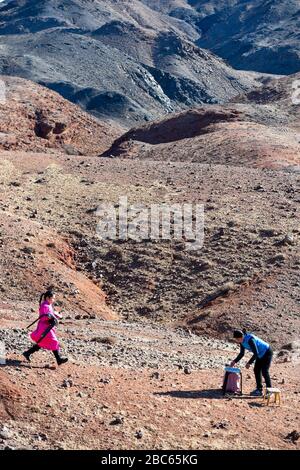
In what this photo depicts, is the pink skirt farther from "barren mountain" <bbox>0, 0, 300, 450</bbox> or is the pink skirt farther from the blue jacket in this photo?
the blue jacket

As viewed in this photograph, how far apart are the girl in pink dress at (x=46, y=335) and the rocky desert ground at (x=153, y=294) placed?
225mm

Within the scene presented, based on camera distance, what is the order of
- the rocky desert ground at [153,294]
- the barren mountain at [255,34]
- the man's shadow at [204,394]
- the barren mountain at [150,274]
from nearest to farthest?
the rocky desert ground at [153,294], the barren mountain at [150,274], the man's shadow at [204,394], the barren mountain at [255,34]

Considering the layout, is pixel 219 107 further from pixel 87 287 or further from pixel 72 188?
pixel 87 287

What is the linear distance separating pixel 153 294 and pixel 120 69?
68821 millimetres

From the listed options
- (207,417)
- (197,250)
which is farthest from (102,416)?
(197,250)

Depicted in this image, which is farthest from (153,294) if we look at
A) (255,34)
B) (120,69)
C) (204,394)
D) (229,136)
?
(255,34)

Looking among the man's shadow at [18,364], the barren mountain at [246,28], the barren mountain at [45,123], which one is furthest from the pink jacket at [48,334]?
the barren mountain at [246,28]

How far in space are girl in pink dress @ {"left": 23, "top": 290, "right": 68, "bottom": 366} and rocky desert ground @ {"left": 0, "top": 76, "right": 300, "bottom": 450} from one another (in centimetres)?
22

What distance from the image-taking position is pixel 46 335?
1102cm

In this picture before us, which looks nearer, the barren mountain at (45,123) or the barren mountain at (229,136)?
the barren mountain at (229,136)

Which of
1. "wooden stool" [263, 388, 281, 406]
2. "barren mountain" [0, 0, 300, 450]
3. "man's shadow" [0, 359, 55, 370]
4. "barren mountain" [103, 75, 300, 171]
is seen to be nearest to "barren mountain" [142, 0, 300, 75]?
"barren mountain" [0, 0, 300, 450]

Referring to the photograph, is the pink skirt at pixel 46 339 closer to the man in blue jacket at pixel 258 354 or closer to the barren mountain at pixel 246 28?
the man in blue jacket at pixel 258 354

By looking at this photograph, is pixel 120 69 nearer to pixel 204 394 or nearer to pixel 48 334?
pixel 48 334

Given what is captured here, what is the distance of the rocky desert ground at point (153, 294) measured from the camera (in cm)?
971
